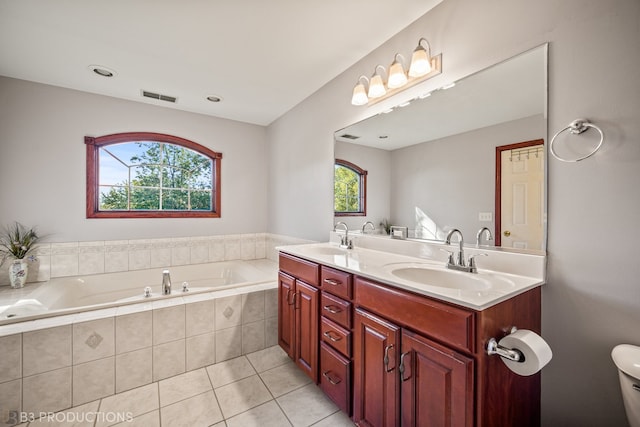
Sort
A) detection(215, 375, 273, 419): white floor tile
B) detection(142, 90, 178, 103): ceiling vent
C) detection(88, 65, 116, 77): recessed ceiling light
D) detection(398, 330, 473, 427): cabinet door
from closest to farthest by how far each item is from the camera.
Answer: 1. detection(398, 330, 473, 427): cabinet door
2. detection(215, 375, 273, 419): white floor tile
3. detection(88, 65, 116, 77): recessed ceiling light
4. detection(142, 90, 178, 103): ceiling vent

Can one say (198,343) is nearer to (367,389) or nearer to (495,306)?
(367,389)

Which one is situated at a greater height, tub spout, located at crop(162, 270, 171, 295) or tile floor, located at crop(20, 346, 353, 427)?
tub spout, located at crop(162, 270, 171, 295)

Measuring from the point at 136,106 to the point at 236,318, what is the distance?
101 inches

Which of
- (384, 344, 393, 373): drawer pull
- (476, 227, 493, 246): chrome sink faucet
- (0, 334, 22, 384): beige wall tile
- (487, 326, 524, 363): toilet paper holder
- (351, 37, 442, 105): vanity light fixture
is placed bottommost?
(0, 334, 22, 384): beige wall tile

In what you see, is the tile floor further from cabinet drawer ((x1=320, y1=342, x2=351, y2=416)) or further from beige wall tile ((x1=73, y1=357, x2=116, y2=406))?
cabinet drawer ((x1=320, y1=342, x2=351, y2=416))

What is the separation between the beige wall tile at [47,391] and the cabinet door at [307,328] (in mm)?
1435

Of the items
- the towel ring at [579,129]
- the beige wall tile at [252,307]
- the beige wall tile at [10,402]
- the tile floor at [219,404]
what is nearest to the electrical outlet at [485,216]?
the towel ring at [579,129]

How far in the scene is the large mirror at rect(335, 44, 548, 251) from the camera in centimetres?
122

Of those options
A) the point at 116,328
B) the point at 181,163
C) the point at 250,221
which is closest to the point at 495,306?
the point at 116,328

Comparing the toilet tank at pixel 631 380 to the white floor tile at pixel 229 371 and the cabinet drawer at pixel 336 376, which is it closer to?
the cabinet drawer at pixel 336 376

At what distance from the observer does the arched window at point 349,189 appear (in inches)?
86.0

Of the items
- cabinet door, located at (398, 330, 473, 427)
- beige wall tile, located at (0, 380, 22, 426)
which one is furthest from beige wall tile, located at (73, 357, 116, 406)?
Answer: cabinet door, located at (398, 330, 473, 427)

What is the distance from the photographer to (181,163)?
3346 millimetres

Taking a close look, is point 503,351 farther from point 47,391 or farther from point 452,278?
point 47,391
